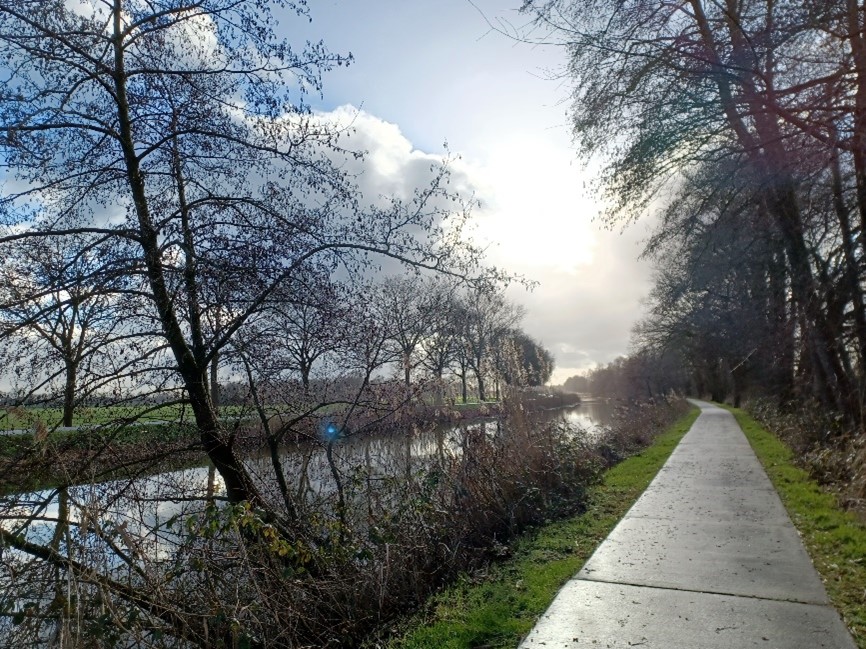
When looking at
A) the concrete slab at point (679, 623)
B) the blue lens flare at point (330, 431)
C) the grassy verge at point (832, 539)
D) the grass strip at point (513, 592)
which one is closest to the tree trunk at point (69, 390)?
the blue lens flare at point (330, 431)

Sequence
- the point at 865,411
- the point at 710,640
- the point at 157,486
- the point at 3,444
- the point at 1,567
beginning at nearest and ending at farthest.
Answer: the point at 1,567 → the point at 710,640 → the point at 3,444 → the point at 157,486 → the point at 865,411

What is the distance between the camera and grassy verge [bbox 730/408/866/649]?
4523 millimetres

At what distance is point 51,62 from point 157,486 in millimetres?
3813

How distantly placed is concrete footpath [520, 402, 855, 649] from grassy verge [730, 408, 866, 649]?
0.35ft

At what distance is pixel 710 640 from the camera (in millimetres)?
3912

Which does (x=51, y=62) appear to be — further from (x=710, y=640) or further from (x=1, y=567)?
(x=710, y=640)

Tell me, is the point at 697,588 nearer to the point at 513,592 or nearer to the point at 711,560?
the point at 711,560

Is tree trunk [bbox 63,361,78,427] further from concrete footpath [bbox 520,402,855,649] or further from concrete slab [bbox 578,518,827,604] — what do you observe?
concrete slab [bbox 578,518,827,604]

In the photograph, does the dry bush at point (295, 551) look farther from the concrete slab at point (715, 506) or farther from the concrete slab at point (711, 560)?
the concrete slab at point (711, 560)

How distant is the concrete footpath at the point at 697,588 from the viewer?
3.99 m

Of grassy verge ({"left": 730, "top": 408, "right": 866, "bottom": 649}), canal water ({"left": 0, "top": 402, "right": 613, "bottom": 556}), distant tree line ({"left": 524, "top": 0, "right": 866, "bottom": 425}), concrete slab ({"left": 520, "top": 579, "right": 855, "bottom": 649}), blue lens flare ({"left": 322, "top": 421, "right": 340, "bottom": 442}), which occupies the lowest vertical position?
grassy verge ({"left": 730, "top": 408, "right": 866, "bottom": 649})

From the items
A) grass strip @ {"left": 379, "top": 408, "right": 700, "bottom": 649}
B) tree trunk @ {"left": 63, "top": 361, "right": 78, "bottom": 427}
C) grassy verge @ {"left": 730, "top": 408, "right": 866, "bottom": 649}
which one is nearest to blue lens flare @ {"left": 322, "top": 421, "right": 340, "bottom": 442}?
grass strip @ {"left": 379, "top": 408, "right": 700, "bottom": 649}

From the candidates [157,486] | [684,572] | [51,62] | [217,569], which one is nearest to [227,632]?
[217,569]

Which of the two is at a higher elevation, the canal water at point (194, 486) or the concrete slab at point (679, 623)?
the canal water at point (194, 486)
